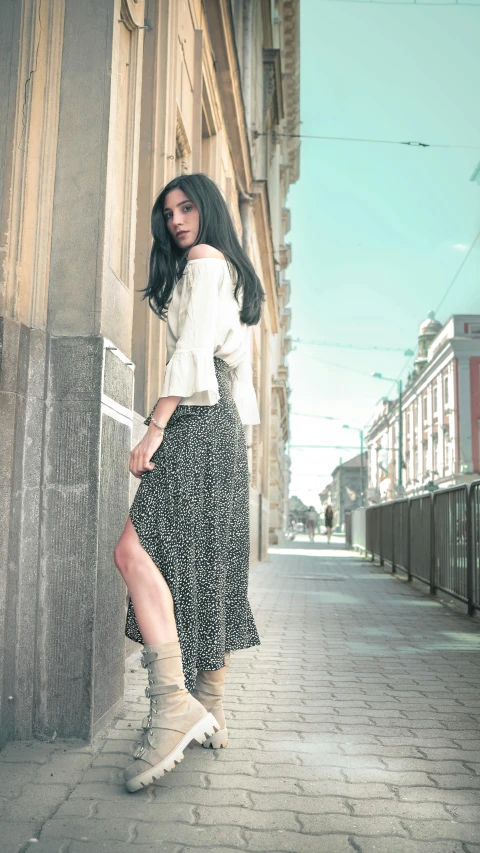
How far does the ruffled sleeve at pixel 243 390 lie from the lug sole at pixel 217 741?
1176 millimetres

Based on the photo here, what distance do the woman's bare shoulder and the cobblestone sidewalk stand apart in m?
1.74

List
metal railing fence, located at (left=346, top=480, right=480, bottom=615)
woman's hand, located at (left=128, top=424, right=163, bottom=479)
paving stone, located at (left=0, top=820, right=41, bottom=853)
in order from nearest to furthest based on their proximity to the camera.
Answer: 1. paving stone, located at (left=0, top=820, right=41, bottom=853)
2. woman's hand, located at (left=128, top=424, right=163, bottom=479)
3. metal railing fence, located at (left=346, top=480, right=480, bottom=615)

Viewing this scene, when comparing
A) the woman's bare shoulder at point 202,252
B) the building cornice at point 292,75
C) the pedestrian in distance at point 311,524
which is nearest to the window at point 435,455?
the pedestrian in distance at point 311,524

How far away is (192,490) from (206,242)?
3.01 ft

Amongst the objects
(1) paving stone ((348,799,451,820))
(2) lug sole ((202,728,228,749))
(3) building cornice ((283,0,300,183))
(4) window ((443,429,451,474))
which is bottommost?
(1) paving stone ((348,799,451,820))

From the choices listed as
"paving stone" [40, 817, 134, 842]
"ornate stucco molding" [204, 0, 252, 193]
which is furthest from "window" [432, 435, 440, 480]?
"paving stone" [40, 817, 134, 842]

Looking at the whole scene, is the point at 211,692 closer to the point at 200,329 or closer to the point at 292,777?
the point at 292,777

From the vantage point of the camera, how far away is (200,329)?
9.21ft

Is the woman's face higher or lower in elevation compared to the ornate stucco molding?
lower

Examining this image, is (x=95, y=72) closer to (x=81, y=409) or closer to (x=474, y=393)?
(x=81, y=409)

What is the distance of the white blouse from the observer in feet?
9.18

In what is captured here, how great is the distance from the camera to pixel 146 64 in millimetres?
6316

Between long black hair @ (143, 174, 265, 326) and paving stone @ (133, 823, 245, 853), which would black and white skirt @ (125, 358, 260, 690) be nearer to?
long black hair @ (143, 174, 265, 326)

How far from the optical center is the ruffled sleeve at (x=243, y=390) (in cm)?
319
